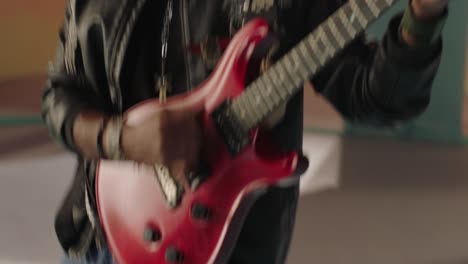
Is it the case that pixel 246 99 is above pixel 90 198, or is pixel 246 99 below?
above

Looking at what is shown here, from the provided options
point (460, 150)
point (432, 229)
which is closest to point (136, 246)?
point (432, 229)

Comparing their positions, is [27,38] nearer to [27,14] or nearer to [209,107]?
[27,14]

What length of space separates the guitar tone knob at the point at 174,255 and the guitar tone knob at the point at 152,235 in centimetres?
2

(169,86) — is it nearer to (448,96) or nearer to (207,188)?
(207,188)

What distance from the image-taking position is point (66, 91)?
2.41 ft

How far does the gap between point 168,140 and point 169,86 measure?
0.10 metres

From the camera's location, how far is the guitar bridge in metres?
0.65

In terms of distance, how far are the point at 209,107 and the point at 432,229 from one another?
0.99m

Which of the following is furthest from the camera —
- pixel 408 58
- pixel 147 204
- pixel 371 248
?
pixel 371 248

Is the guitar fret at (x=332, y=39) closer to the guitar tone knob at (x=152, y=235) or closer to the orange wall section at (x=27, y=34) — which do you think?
the guitar tone knob at (x=152, y=235)

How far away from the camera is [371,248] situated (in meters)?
1.43

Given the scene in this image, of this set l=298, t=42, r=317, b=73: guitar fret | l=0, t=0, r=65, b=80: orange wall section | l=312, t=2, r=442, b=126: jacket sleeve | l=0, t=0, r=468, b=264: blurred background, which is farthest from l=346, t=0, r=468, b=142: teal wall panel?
l=298, t=42, r=317, b=73: guitar fret

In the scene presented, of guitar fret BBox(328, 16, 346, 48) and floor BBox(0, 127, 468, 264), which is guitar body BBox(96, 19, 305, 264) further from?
floor BBox(0, 127, 468, 264)

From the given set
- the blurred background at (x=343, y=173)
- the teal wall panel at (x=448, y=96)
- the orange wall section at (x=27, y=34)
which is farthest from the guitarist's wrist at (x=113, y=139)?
the orange wall section at (x=27, y=34)
